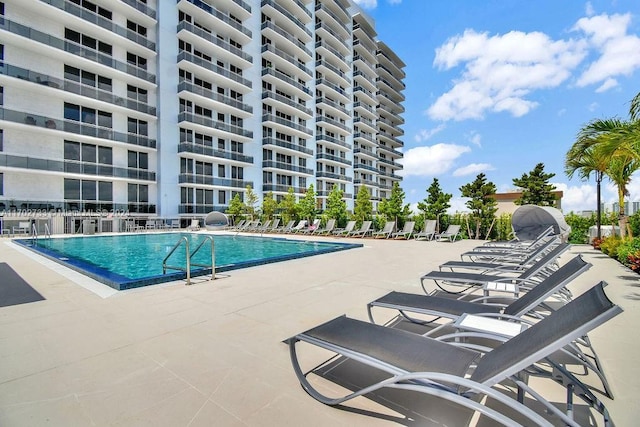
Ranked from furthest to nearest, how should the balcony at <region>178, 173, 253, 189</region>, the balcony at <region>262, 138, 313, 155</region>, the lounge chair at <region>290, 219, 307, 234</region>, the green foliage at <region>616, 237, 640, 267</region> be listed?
the balcony at <region>262, 138, 313, 155</region> < the balcony at <region>178, 173, 253, 189</region> < the lounge chair at <region>290, 219, 307, 234</region> < the green foliage at <region>616, 237, 640, 267</region>

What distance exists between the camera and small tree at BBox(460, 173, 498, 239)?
48.4ft

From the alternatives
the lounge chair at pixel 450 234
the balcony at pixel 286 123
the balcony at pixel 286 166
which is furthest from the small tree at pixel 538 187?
the balcony at pixel 286 123

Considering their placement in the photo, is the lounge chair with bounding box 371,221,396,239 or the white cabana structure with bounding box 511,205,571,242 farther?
the lounge chair with bounding box 371,221,396,239

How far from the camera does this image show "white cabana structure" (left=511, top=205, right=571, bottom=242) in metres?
10.1

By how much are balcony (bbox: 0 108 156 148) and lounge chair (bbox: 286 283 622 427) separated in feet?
81.4

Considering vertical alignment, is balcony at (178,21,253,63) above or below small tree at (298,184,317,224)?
above

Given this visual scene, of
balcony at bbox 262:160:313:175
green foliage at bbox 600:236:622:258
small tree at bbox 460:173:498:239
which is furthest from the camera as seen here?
balcony at bbox 262:160:313:175

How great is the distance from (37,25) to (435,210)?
26.6 m

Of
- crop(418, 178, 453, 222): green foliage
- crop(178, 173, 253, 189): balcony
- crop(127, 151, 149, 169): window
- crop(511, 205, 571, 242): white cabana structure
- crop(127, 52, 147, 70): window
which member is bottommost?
crop(511, 205, 571, 242): white cabana structure

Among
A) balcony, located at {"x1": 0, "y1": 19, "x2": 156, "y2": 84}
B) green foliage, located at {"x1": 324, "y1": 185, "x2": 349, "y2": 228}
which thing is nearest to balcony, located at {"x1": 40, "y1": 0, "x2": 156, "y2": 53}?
balcony, located at {"x1": 0, "y1": 19, "x2": 156, "y2": 84}

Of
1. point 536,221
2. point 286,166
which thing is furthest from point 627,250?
point 286,166

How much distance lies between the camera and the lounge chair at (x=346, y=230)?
57.1 ft

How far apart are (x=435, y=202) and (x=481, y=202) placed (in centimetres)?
204

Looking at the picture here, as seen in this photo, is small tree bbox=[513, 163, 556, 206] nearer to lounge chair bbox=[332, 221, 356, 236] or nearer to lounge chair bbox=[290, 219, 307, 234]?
lounge chair bbox=[332, 221, 356, 236]
